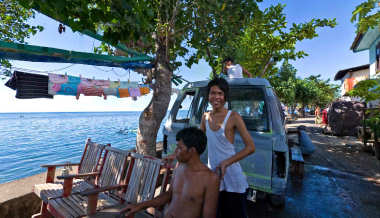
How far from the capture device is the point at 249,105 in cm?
344

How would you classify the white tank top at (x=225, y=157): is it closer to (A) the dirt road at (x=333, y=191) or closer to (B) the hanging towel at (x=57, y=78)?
(A) the dirt road at (x=333, y=191)

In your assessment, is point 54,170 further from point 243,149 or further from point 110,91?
point 110,91

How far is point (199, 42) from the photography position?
5.34 m

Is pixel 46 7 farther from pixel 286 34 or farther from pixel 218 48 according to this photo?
pixel 286 34

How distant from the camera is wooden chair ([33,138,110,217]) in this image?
3057 mm

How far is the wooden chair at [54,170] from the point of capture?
3.06 meters

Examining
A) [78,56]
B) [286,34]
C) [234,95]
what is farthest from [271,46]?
[78,56]

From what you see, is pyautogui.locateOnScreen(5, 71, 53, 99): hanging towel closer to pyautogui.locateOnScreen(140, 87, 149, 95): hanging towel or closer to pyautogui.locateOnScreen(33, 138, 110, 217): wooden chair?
pyautogui.locateOnScreen(33, 138, 110, 217): wooden chair

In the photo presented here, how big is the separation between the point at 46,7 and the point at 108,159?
8.58 ft

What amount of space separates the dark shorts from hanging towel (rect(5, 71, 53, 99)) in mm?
5675

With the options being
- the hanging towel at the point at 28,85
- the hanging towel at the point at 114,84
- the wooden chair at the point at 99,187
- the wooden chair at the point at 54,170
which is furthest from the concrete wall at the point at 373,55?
the hanging towel at the point at 28,85

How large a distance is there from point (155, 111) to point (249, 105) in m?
2.55

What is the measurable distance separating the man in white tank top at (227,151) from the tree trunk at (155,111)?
3001mm

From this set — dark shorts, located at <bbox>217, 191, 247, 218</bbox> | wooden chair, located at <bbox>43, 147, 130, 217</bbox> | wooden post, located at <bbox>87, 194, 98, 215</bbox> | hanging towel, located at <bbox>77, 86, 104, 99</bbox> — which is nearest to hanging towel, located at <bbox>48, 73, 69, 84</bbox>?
hanging towel, located at <bbox>77, 86, 104, 99</bbox>
